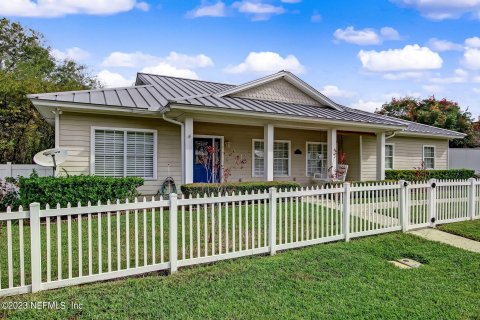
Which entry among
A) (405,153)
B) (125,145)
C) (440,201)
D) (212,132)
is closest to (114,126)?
(125,145)

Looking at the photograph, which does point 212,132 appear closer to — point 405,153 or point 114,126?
point 114,126

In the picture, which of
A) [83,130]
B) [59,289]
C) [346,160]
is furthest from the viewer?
[346,160]

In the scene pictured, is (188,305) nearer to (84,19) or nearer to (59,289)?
(59,289)

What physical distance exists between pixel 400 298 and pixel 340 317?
3.38 feet

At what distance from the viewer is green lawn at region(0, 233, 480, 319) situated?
3479 millimetres

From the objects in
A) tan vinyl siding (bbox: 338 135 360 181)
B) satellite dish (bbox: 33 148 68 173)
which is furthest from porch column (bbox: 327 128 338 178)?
satellite dish (bbox: 33 148 68 173)

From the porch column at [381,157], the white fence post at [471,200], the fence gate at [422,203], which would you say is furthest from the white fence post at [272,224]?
the porch column at [381,157]

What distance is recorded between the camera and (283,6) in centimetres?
1267

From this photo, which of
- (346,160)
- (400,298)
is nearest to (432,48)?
(346,160)

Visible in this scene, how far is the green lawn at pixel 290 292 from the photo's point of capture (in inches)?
137

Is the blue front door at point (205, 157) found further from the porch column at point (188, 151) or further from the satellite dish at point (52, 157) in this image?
the satellite dish at point (52, 157)

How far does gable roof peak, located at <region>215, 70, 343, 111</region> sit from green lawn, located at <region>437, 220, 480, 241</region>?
7.94 metres

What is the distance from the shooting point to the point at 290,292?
13.1 feet

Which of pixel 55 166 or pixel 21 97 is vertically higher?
pixel 21 97
